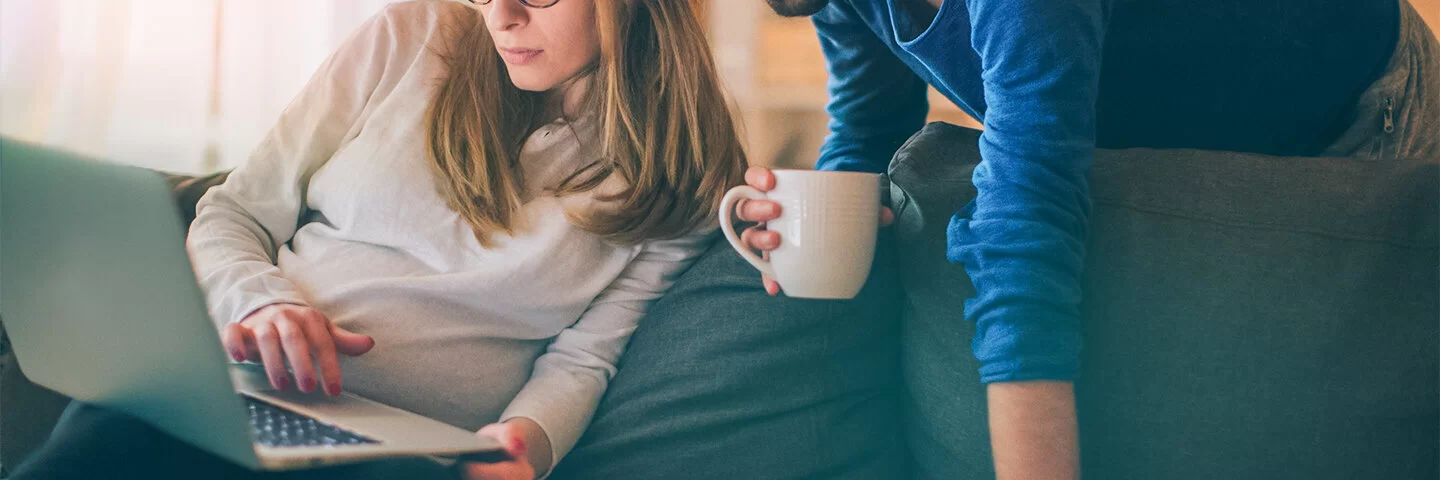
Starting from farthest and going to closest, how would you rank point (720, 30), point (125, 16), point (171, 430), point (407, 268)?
point (720, 30), point (125, 16), point (407, 268), point (171, 430)

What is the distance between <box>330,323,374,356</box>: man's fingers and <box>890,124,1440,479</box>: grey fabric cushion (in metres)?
0.48

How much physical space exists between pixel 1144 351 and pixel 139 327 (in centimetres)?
68

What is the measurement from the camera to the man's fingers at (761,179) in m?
Result: 0.70

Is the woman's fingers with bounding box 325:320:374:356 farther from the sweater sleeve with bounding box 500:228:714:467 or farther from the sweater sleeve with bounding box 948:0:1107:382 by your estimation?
the sweater sleeve with bounding box 948:0:1107:382

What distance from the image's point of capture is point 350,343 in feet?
2.43

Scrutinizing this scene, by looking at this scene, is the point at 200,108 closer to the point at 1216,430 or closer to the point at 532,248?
the point at 532,248

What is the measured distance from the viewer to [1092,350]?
27.9 inches

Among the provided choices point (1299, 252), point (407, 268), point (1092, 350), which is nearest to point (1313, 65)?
point (1299, 252)

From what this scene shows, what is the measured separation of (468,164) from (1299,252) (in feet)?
2.36

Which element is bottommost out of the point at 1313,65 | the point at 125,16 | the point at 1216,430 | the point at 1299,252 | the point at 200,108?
the point at 200,108

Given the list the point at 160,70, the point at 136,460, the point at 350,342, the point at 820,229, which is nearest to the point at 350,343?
the point at 350,342

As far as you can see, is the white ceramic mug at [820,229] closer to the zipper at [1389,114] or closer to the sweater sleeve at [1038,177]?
the sweater sleeve at [1038,177]

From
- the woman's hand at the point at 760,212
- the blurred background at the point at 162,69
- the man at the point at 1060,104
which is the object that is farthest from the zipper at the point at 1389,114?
the blurred background at the point at 162,69

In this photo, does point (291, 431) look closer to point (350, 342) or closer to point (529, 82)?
point (350, 342)
